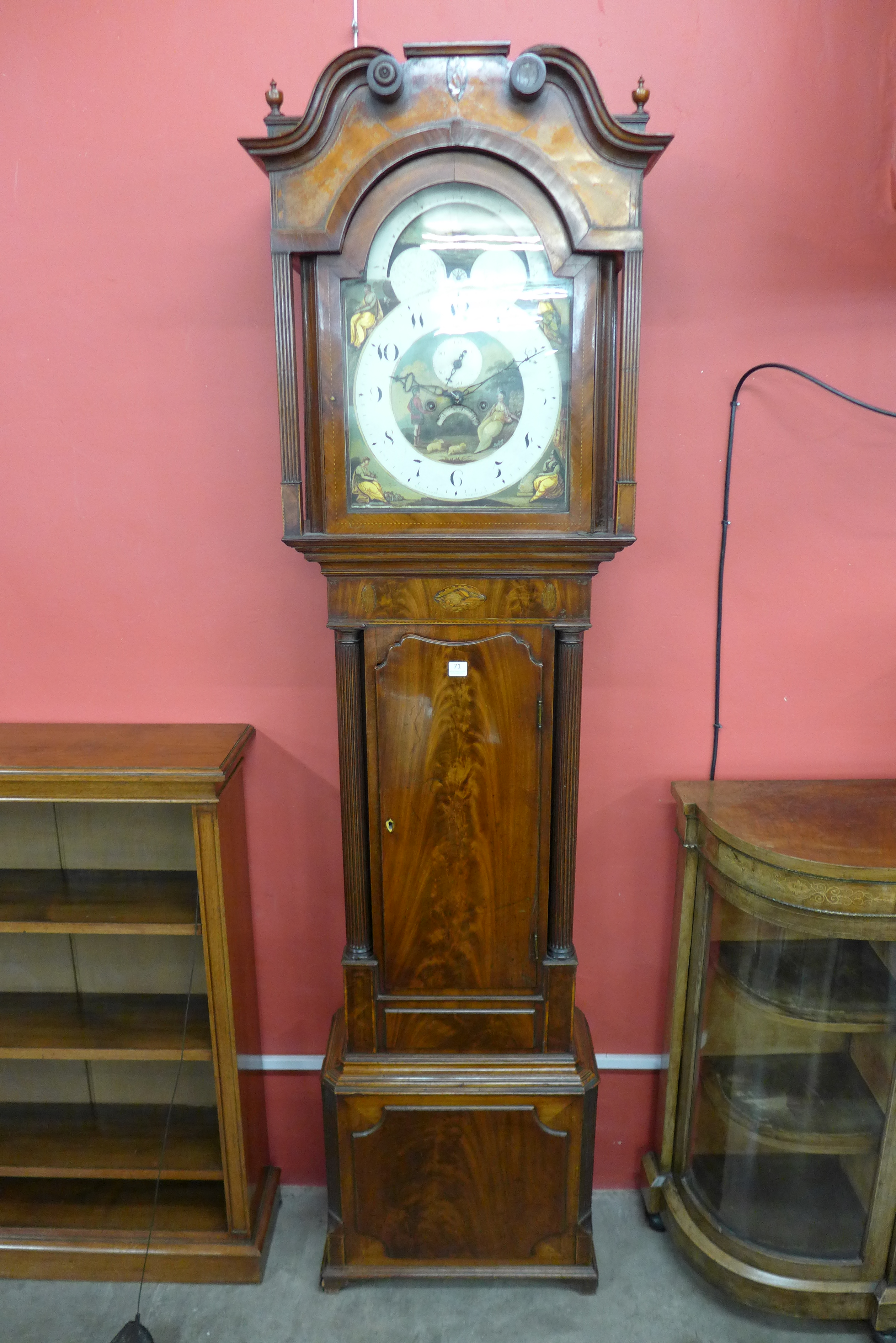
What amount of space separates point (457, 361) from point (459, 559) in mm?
296

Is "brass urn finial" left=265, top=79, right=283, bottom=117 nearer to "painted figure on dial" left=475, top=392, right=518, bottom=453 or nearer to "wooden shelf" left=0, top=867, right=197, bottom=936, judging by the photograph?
"painted figure on dial" left=475, top=392, right=518, bottom=453

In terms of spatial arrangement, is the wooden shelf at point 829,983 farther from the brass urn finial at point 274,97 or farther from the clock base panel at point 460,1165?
the brass urn finial at point 274,97

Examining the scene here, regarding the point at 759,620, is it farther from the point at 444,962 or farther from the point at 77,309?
the point at 77,309

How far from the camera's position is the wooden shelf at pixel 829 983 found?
1430 mm

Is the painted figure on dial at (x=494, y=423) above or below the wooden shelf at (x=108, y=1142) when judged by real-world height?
above

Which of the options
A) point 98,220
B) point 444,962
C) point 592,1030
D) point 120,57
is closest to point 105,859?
point 444,962

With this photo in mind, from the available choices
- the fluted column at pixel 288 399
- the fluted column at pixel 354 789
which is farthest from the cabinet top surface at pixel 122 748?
the fluted column at pixel 288 399

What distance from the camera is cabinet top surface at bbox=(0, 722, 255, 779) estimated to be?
1435mm

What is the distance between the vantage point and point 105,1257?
163cm

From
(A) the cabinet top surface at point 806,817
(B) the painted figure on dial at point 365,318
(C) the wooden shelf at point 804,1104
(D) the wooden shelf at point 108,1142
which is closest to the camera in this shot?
(B) the painted figure on dial at point 365,318

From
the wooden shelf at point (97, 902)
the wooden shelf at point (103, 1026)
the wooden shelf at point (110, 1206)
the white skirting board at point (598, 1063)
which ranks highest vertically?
the wooden shelf at point (97, 902)

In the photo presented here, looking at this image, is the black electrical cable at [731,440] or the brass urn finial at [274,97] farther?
the black electrical cable at [731,440]

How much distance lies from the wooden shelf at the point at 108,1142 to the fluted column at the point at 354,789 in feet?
2.00

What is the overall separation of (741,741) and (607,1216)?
41.5 inches
